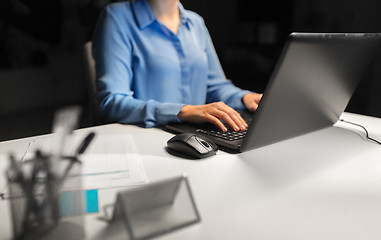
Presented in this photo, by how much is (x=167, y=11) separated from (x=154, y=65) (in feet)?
0.85

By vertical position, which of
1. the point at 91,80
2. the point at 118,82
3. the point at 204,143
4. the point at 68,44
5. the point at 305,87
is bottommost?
the point at 68,44

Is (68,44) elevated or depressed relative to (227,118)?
depressed

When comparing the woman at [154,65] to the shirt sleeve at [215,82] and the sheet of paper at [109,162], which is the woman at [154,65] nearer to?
the shirt sleeve at [215,82]

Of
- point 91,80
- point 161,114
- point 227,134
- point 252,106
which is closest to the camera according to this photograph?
Result: point 227,134

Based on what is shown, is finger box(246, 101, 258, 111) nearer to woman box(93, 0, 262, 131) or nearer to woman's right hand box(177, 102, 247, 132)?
woman box(93, 0, 262, 131)

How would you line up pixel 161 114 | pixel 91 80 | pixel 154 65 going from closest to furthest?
pixel 161 114 < pixel 154 65 < pixel 91 80

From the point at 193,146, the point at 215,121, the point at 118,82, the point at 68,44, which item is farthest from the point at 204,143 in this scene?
the point at 68,44

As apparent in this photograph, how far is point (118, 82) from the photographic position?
3.87 feet

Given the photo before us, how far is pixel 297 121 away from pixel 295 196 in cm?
31

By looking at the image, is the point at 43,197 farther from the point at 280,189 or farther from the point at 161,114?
the point at 161,114

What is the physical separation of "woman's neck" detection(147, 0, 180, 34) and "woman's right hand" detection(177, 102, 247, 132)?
0.56 meters

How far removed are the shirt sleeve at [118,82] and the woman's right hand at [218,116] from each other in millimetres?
63

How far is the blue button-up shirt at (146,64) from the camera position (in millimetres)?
1148

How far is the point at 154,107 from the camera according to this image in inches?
39.4
